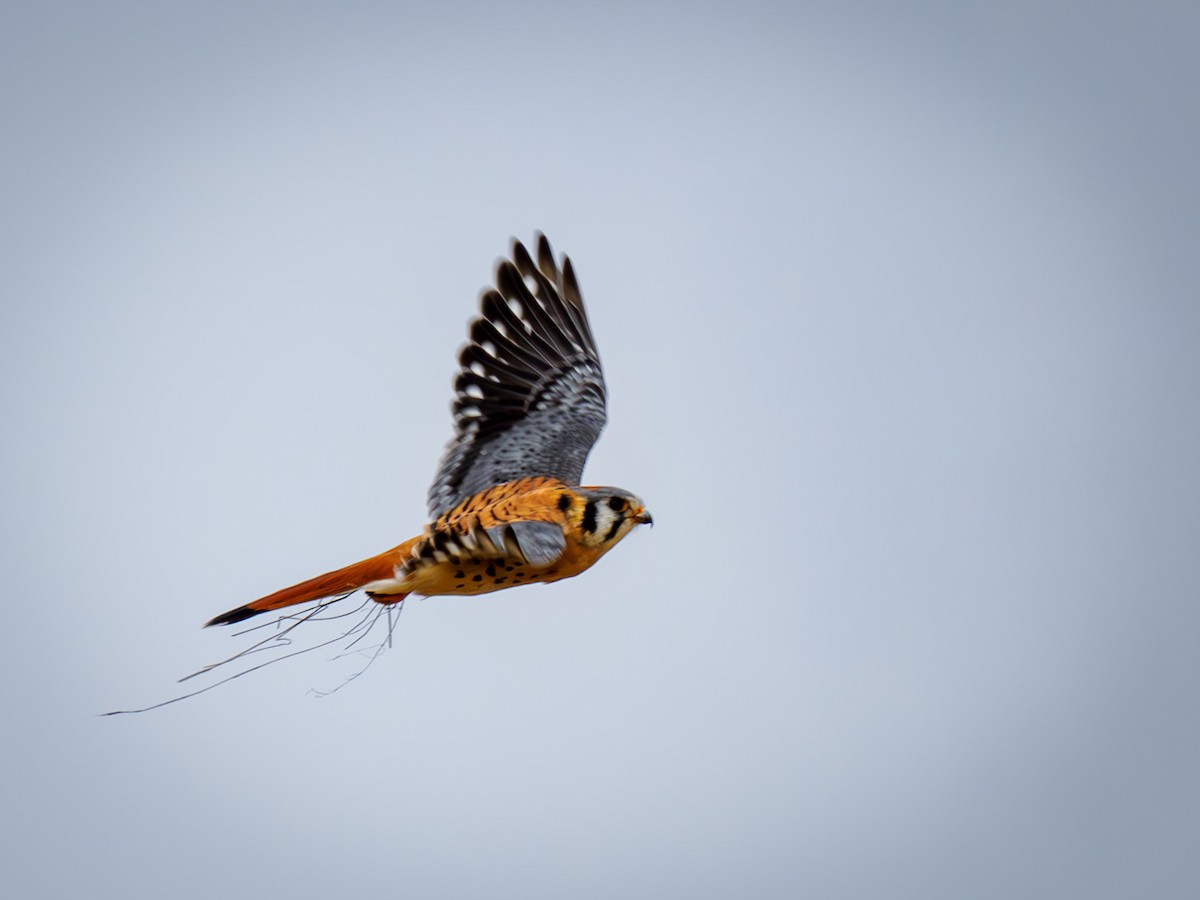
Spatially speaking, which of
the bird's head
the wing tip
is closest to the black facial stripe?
the bird's head

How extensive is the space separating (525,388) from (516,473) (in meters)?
0.57

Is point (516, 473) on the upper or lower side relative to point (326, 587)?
upper

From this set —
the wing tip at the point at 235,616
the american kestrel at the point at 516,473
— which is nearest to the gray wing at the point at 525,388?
the american kestrel at the point at 516,473

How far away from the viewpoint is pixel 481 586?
5.26m

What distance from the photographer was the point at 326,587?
5.17 meters

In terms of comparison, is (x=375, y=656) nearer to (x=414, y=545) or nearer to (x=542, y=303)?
(x=414, y=545)

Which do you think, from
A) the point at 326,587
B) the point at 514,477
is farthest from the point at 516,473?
the point at 326,587

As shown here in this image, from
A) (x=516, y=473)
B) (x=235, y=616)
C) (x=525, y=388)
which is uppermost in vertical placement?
(x=525, y=388)

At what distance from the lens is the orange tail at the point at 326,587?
5.07m

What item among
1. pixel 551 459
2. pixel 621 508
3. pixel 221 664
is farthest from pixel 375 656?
pixel 551 459

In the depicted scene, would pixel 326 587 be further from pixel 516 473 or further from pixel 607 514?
pixel 516 473

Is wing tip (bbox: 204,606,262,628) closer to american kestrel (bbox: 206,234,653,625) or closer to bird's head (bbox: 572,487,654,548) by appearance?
american kestrel (bbox: 206,234,653,625)

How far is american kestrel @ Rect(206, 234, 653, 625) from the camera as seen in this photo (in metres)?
5.11

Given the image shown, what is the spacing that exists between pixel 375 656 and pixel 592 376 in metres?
2.18
